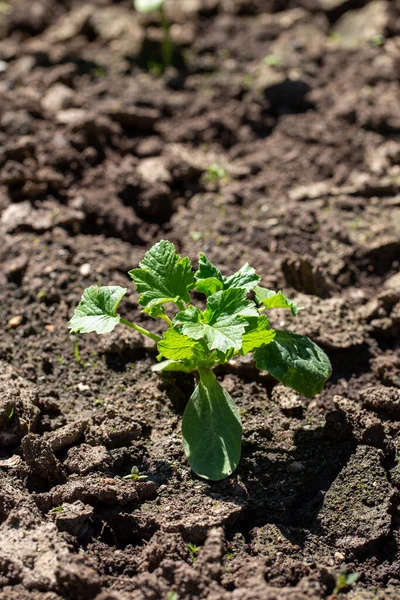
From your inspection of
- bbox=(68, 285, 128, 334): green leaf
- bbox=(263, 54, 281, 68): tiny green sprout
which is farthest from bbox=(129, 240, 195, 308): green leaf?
bbox=(263, 54, 281, 68): tiny green sprout

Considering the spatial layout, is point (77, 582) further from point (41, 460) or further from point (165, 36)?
point (165, 36)

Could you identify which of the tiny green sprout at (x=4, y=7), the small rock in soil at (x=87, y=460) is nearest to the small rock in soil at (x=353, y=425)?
the small rock in soil at (x=87, y=460)

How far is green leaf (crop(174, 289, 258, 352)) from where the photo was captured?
7.56 feet

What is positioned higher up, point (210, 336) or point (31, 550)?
point (210, 336)

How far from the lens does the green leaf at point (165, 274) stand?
8.46ft

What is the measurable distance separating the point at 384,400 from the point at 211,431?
2.29 ft

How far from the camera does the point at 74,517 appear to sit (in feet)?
7.41

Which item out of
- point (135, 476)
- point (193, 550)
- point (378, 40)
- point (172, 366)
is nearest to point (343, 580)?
point (193, 550)

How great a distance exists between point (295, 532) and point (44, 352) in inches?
50.8

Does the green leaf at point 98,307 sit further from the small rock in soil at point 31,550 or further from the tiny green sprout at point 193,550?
the tiny green sprout at point 193,550

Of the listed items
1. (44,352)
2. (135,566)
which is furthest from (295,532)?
(44,352)

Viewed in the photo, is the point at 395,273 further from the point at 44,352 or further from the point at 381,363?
the point at 44,352

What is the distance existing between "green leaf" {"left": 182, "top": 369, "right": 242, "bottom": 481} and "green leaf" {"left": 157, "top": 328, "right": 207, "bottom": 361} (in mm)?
172

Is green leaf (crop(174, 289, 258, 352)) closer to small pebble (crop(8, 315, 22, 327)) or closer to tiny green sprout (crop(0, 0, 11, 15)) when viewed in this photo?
small pebble (crop(8, 315, 22, 327))
